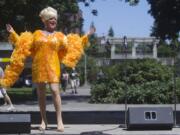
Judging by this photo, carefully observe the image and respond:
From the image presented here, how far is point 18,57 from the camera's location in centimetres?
1158

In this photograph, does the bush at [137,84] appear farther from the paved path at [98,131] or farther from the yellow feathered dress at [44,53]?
the yellow feathered dress at [44,53]

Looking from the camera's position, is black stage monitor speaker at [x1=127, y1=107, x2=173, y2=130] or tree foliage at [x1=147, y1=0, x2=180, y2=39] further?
tree foliage at [x1=147, y1=0, x2=180, y2=39]

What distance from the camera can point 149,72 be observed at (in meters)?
26.8

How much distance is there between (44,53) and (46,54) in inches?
1.6

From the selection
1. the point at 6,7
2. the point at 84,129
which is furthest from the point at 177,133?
the point at 6,7

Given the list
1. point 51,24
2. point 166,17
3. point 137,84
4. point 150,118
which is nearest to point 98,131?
Result: point 150,118

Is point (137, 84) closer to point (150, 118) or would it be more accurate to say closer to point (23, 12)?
point (23, 12)

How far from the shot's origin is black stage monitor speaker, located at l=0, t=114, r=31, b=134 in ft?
37.4

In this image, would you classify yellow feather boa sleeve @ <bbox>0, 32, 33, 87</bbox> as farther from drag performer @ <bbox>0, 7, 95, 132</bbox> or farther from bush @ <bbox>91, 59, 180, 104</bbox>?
bush @ <bbox>91, 59, 180, 104</bbox>

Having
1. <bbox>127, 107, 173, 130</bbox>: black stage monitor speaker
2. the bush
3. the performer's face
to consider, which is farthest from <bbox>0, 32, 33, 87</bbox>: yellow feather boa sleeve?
the bush

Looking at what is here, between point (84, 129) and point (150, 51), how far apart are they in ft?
181

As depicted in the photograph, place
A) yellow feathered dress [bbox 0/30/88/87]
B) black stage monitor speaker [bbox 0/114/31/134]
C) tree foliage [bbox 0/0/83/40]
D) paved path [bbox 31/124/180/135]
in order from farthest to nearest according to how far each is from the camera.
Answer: tree foliage [bbox 0/0/83/40] < paved path [bbox 31/124/180/135] < black stage monitor speaker [bbox 0/114/31/134] < yellow feathered dress [bbox 0/30/88/87]

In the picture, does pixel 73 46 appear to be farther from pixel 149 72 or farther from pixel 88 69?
pixel 88 69

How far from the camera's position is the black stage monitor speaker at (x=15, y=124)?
11.4m
